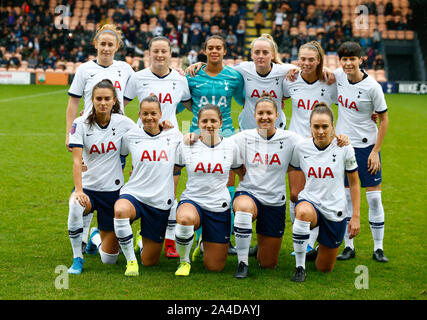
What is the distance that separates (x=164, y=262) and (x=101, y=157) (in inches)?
45.8

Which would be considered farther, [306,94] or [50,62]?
[50,62]

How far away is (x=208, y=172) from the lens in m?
4.95

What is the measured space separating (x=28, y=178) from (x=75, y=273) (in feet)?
14.5

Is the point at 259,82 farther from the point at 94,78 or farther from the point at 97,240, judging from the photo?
the point at 97,240

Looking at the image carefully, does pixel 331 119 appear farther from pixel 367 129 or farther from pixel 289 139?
pixel 367 129

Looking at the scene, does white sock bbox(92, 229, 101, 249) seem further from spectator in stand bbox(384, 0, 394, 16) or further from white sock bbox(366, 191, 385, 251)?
spectator in stand bbox(384, 0, 394, 16)

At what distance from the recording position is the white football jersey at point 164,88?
221 inches

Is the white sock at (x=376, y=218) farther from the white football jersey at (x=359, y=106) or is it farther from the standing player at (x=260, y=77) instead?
the standing player at (x=260, y=77)

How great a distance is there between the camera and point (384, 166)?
10516mm

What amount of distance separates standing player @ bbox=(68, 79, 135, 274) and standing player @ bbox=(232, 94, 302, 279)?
3.65 feet

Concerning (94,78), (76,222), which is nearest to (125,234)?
(76,222)

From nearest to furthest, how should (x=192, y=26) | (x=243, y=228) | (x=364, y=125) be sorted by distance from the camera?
1. (x=243, y=228)
2. (x=364, y=125)
3. (x=192, y=26)

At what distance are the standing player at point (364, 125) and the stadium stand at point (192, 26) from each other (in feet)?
67.8

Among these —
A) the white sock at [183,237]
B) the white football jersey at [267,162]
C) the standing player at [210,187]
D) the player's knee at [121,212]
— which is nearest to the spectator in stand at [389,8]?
the white football jersey at [267,162]
